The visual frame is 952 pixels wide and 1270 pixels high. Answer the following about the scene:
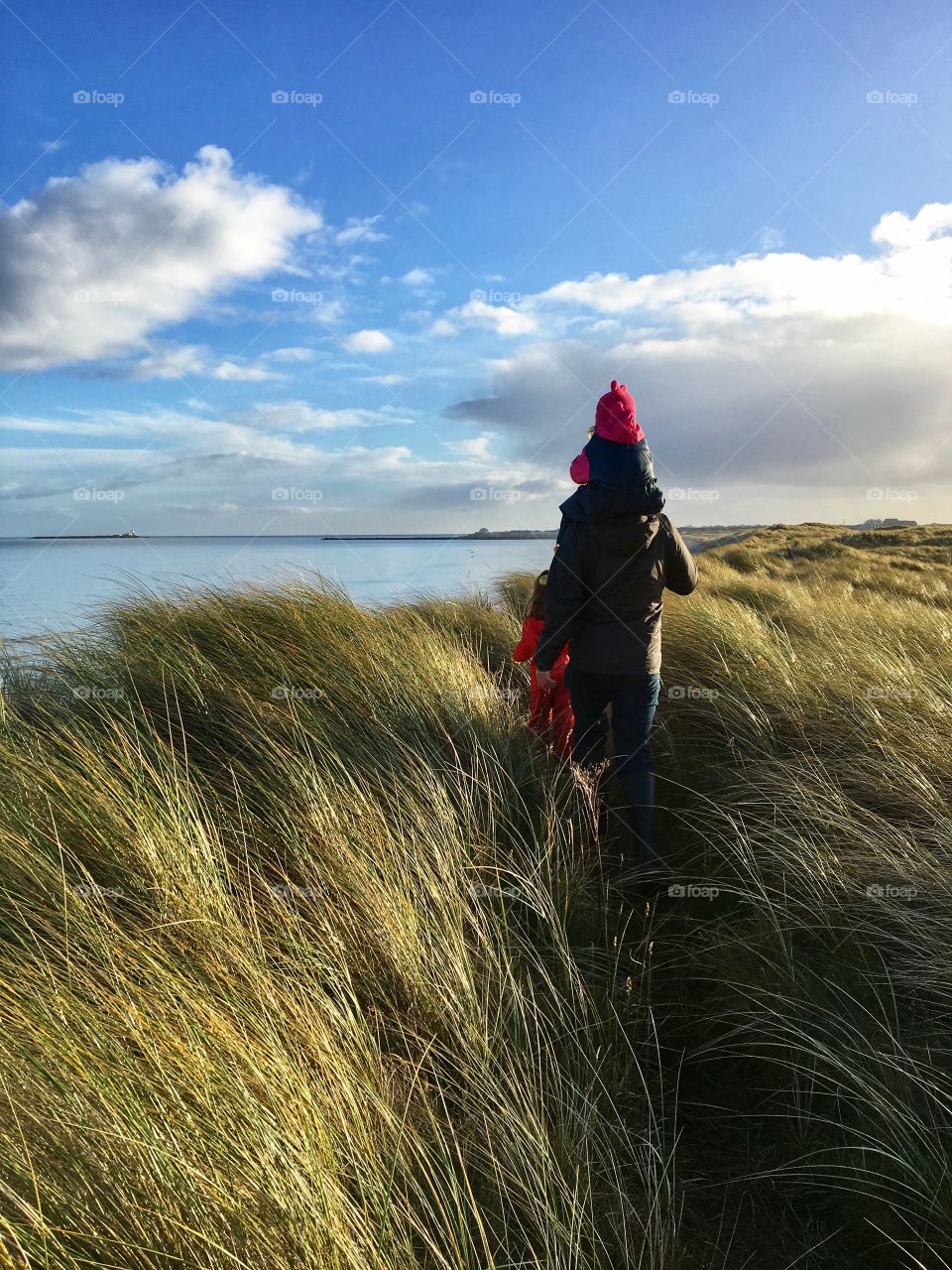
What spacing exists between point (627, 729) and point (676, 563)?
924mm

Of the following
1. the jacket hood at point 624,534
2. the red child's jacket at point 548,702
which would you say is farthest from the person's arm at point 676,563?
the red child's jacket at point 548,702

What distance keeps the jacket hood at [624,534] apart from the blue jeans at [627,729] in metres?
0.67

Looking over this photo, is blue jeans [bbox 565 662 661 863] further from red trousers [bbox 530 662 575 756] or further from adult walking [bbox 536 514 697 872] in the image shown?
red trousers [bbox 530 662 575 756]

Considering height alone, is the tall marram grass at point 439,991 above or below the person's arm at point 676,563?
below

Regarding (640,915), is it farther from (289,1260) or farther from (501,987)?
(289,1260)

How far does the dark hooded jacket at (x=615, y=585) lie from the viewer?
155 inches

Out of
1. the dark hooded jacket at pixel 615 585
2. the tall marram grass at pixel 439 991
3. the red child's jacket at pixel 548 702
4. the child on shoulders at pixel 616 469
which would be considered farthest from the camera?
the red child's jacket at pixel 548 702

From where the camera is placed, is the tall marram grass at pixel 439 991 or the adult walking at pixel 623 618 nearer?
the tall marram grass at pixel 439 991

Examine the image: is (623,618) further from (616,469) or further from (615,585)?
(616,469)

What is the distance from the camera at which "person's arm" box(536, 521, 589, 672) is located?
3953 millimetres

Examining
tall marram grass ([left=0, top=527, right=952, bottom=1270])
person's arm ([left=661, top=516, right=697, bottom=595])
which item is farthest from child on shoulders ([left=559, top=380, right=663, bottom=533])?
tall marram grass ([left=0, top=527, right=952, bottom=1270])

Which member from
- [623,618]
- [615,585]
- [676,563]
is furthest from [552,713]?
[676,563]

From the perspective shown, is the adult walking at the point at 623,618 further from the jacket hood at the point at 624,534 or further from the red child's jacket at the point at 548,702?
the red child's jacket at the point at 548,702

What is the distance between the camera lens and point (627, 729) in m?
4.12
